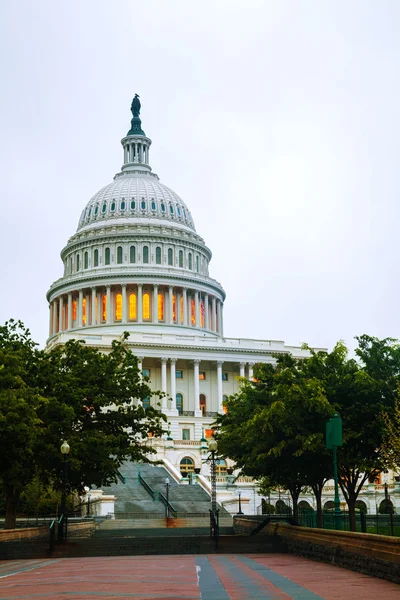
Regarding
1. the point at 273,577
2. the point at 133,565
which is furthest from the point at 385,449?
the point at 273,577

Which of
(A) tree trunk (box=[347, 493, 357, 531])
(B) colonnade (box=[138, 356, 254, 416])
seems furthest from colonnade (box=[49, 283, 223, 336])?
(A) tree trunk (box=[347, 493, 357, 531])

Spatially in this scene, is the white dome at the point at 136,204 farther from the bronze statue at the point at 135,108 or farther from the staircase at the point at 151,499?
the staircase at the point at 151,499

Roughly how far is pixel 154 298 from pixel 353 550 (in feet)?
329

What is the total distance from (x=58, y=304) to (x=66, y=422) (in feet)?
290

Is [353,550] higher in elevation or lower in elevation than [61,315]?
lower

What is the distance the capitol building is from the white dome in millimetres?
159

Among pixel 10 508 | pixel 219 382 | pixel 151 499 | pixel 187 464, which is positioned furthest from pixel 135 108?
pixel 10 508

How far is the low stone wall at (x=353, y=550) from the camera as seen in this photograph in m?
18.6

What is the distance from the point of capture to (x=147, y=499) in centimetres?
6197

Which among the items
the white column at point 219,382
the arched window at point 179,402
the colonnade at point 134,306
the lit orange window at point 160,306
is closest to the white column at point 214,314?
the colonnade at point 134,306

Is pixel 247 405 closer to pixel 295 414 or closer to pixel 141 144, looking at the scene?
pixel 295 414

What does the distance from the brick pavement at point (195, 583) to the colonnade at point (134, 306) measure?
9495 centimetres

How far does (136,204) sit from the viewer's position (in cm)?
13300

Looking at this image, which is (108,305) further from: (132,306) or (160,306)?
(160,306)
